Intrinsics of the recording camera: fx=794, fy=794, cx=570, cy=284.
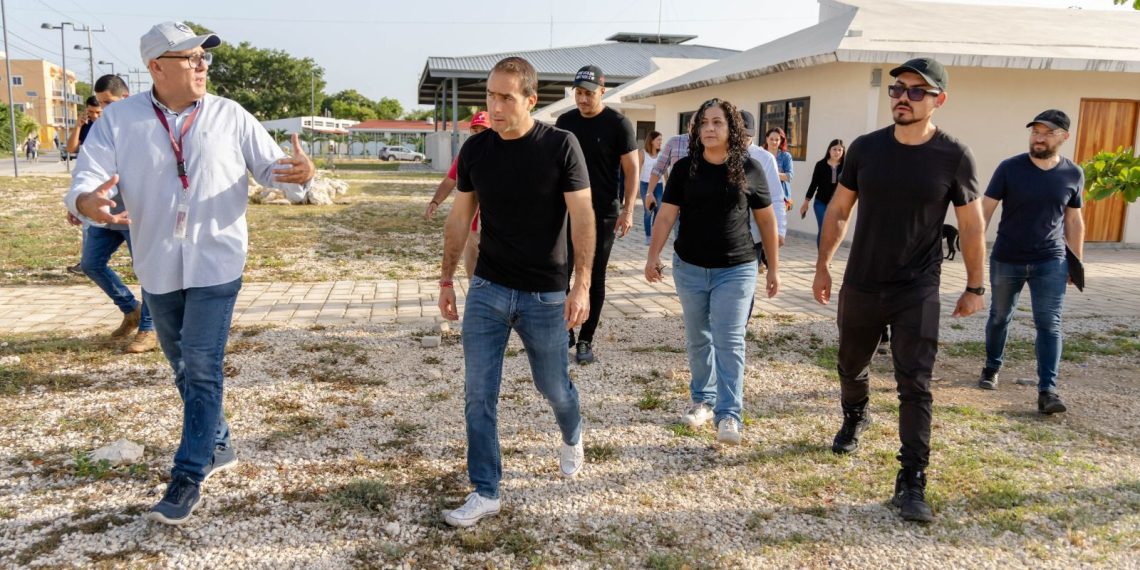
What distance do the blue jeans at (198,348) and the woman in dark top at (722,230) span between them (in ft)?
7.53

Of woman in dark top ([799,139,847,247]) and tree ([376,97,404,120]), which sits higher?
tree ([376,97,404,120])

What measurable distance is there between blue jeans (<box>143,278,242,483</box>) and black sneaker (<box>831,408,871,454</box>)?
10.0 ft

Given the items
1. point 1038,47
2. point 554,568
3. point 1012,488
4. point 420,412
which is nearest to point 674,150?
point 420,412

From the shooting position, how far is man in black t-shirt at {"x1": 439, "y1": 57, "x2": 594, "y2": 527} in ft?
10.5

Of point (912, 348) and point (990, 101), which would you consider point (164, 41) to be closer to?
point (912, 348)

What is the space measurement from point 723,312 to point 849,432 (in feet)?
2.99

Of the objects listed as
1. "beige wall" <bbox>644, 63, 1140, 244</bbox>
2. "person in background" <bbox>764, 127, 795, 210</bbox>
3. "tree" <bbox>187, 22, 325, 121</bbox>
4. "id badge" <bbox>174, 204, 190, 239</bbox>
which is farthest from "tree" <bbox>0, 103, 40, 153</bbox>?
"id badge" <bbox>174, 204, 190, 239</bbox>

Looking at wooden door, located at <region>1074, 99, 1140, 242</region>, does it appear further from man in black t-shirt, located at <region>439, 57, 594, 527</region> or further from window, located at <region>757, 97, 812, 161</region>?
man in black t-shirt, located at <region>439, 57, 594, 527</region>

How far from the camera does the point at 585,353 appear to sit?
585 centimetres

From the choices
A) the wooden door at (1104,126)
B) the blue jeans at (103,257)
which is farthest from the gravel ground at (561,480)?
the wooden door at (1104,126)

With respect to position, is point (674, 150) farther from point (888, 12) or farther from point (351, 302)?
point (888, 12)

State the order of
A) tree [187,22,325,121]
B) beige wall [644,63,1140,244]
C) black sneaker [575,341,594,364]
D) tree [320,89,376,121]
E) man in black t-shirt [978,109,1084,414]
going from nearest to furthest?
man in black t-shirt [978,109,1084,414], black sneaker [575,341,594,364], beige wall [644,63,1140,244], tree [187,22,325,121], tree [320,89,376,121]

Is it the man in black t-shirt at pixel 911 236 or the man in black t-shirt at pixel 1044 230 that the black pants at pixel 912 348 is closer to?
the man in black t-shirt at pixel 911 236

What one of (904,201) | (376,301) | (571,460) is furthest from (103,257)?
(904,201)
